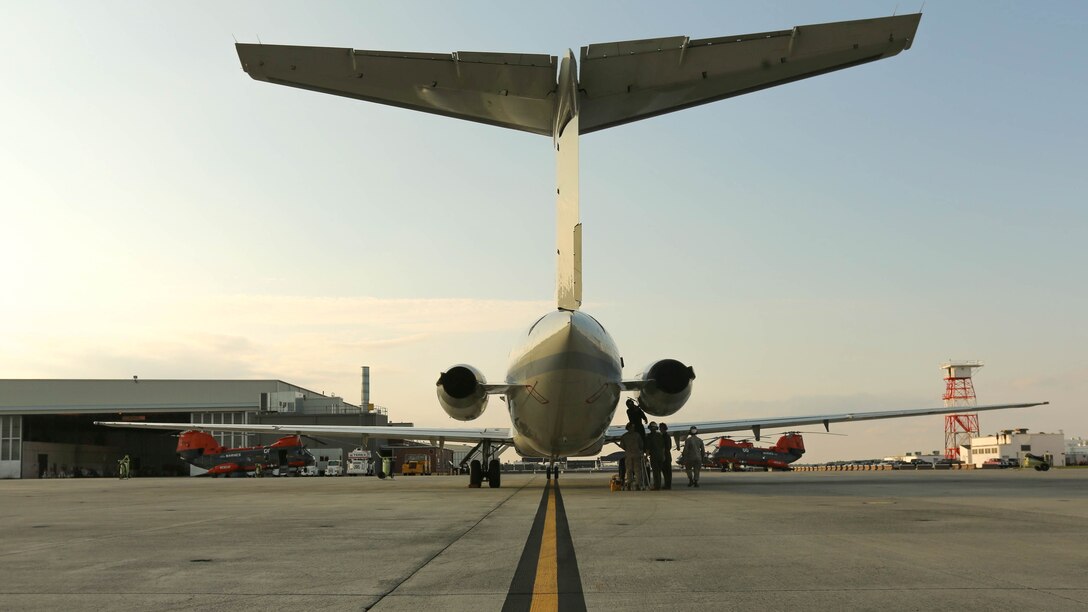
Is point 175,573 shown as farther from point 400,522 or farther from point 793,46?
point 793,46

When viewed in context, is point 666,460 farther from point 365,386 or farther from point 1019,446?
point 365,386

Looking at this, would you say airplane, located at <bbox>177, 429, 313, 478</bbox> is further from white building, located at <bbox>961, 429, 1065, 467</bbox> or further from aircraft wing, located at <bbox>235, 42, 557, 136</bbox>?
white building, located at <bbox>961, 429, 1065, 467</bbox>

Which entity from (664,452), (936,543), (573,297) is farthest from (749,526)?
(664,452)

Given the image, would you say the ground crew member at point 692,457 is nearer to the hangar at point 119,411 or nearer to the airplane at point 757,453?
the airplane at point 757,453

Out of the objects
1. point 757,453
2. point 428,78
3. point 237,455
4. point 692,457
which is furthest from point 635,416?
point 237,455

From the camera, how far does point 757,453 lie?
2160 inches

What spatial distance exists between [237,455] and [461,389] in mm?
43003

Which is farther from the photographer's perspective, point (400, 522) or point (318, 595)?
point (400, 522)

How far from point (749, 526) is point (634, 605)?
5.30 meters

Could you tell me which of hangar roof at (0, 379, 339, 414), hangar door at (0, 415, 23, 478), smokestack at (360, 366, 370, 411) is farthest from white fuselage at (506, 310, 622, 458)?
smokestack at (360, 366, 370, 411)

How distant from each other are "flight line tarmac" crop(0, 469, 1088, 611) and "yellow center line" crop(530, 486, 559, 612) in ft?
0.07

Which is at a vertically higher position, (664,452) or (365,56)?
(365,56)

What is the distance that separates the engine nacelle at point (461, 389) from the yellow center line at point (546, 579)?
28.2ft

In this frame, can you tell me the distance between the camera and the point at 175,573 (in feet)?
20.2
